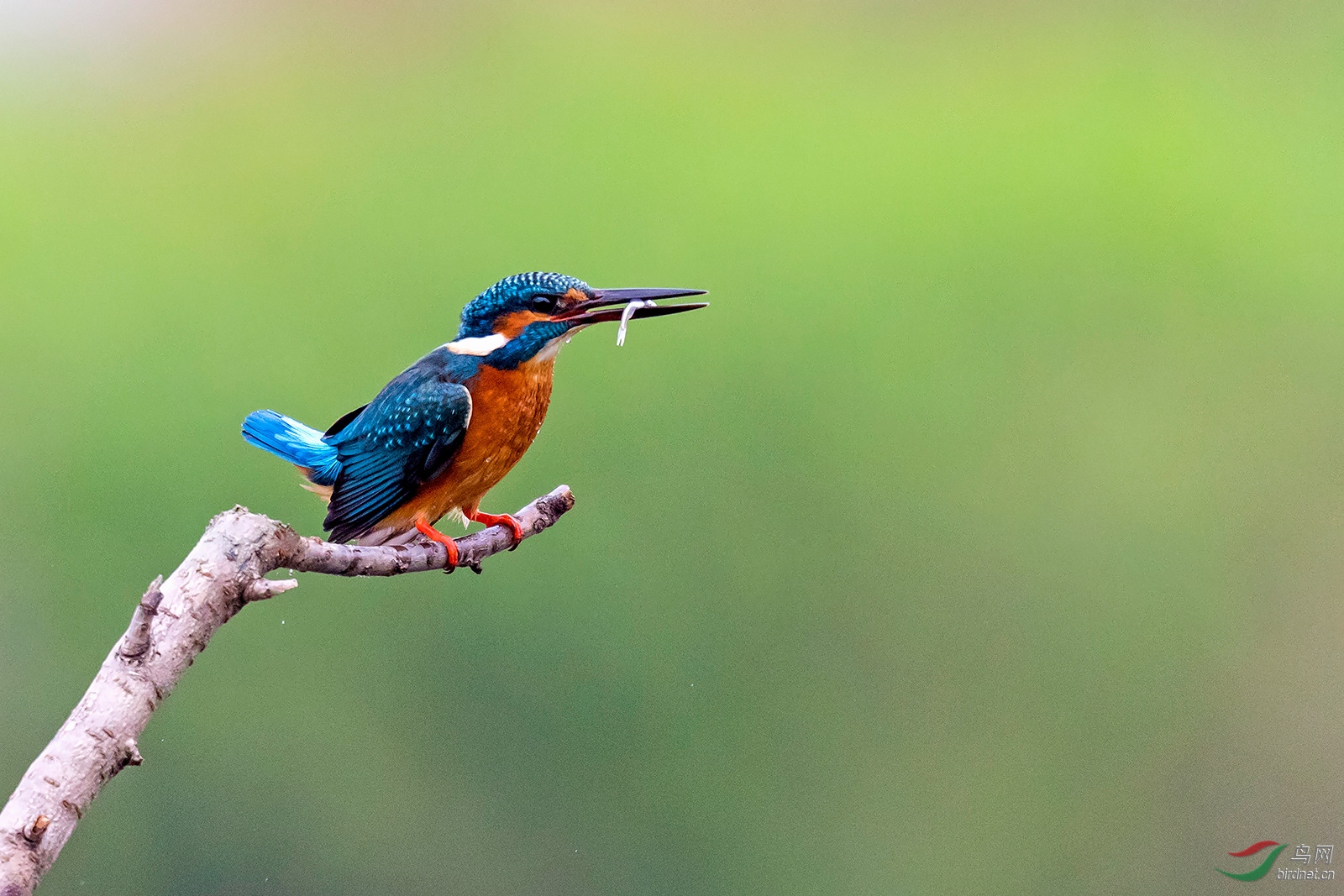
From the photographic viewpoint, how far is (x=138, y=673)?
1232 mm

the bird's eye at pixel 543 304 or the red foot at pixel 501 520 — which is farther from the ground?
the bird's eye at pixel 543 304

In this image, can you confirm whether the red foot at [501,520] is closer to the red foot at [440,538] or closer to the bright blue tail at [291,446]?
the red foot at [440,538]

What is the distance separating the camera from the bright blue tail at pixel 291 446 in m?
2.02

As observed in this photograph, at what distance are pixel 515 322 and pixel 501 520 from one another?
1.20ft

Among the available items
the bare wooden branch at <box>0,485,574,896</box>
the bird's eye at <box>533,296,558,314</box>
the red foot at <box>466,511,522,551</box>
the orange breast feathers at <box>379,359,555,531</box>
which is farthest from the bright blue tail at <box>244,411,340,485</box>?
the bare wooden branch at <box>0,485,574,896</box>

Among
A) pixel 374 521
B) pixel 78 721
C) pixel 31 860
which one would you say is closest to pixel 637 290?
pixel 374 521

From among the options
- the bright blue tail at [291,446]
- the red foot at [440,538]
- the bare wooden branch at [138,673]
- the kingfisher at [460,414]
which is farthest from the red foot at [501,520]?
the bare wooden branch at [138,673]

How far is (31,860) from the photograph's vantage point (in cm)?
112

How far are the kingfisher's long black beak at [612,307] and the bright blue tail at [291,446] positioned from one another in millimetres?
481

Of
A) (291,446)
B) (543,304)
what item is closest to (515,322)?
(543,304)

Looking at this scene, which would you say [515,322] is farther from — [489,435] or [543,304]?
[489,435]

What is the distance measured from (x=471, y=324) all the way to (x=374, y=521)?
0.37 meters

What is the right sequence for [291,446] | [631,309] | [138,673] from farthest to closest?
[291,446] → [631,309] → [138,673]

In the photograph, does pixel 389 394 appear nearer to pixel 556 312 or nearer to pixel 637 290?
pixel 556 312
